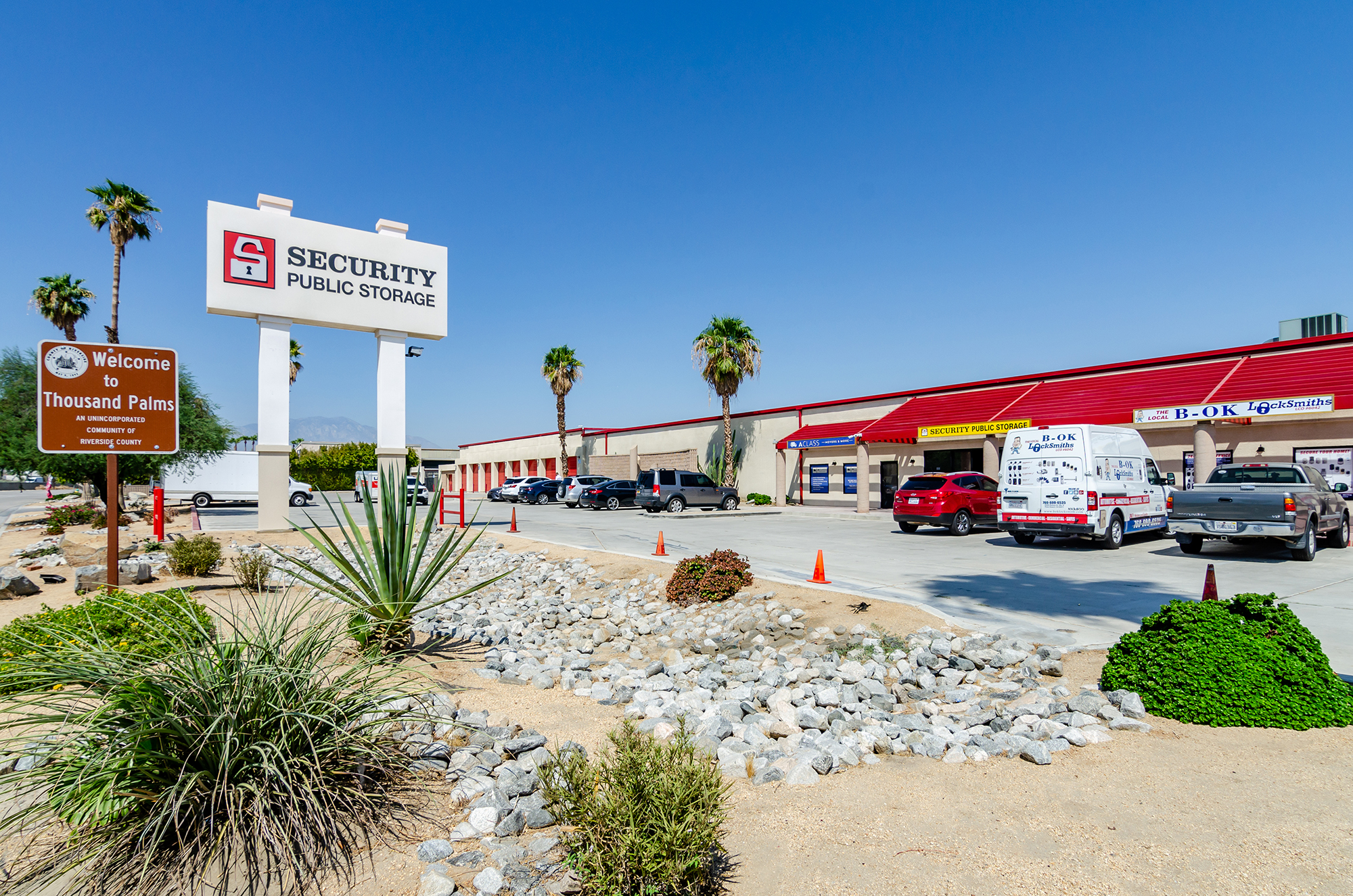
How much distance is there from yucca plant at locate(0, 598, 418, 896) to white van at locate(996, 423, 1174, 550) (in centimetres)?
1457

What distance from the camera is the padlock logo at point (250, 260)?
18.7m

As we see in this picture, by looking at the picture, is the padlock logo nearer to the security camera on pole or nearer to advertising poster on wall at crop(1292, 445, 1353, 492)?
the security camera on pole

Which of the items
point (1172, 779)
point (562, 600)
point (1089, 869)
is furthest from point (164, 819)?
point (562, 600)

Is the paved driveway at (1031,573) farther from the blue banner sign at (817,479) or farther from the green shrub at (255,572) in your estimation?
the blue banner sign at (817,479)

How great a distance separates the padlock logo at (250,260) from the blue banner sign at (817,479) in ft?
75.1

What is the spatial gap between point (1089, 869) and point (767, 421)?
33.1 meters

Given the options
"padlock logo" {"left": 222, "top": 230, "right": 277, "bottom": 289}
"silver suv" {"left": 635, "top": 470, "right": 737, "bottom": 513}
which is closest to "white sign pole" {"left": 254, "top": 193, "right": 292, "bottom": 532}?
"padlock logo" {"left": 222, "top": 230, "right": 277, "bottom": 289}

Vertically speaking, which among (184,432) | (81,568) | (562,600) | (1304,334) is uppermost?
(1304,334)

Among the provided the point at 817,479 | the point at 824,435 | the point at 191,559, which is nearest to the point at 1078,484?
the point at 191,559

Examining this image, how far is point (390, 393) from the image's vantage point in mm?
21219

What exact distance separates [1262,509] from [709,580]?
979cm

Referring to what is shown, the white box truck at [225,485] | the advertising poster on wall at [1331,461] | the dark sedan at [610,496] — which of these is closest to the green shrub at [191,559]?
the dark sedan at [610,496]

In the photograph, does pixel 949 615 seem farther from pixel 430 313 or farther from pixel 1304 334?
pixel 1304 334

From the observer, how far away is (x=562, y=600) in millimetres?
11867
